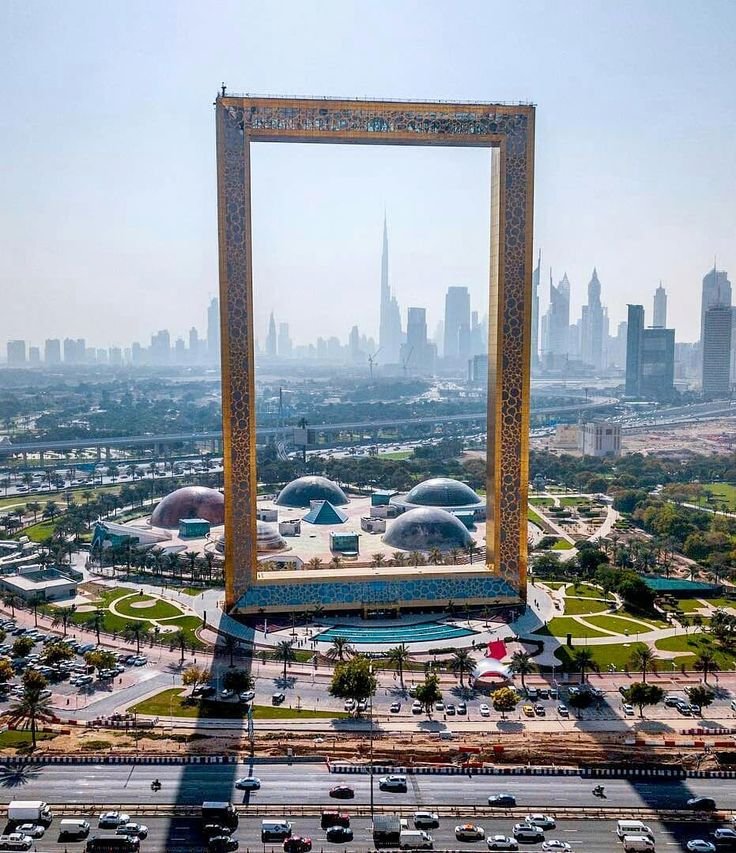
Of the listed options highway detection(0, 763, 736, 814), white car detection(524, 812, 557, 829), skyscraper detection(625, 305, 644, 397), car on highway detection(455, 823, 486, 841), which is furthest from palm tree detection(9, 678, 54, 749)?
skyscraper detection(625, 305, 644, 397)

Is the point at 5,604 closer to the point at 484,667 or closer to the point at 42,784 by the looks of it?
the point at 42,784

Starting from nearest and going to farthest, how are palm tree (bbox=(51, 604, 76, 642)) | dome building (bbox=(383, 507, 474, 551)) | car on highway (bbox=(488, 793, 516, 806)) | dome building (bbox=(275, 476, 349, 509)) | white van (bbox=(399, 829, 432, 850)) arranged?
white van (bbox=(399, 829, 432, 850)) → car on highway (bbox=(488, 793, 516, 806)) → palm tree (bbox=(51, 604, 76, 642)) → dome building (bbox=(383, 507, 474, 551)) → dome building (bbox=(275, 476, 349, 509))

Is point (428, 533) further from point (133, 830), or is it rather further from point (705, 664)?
point (133, 830)

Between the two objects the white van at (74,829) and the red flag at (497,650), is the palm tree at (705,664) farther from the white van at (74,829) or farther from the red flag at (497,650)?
the white van at (74,829)

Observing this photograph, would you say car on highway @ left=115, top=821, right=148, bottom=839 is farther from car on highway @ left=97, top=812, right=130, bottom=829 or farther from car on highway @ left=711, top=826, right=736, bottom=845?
car on highway @ left=711, top=826, right=736, bottom=845

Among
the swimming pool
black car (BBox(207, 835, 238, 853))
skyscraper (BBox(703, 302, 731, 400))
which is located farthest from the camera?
skyscraper (BBox(703, 302, 731, 400))

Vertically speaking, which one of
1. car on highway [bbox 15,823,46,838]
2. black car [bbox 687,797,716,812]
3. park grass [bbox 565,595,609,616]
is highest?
car on highway [bbox 15,823,46,838]

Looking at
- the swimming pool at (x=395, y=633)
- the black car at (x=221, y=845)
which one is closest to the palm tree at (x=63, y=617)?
the swimming pool at (x=395, y=633)
